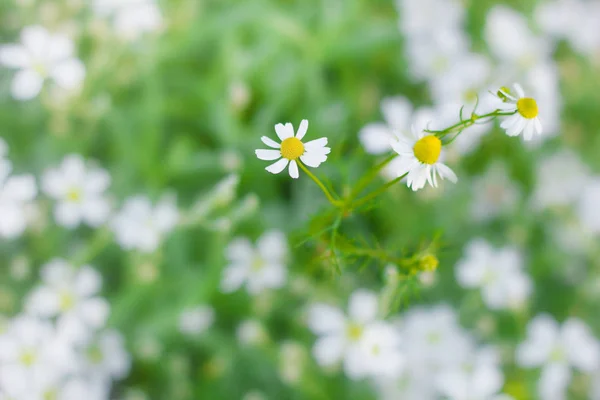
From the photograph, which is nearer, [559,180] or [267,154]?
[267,154]

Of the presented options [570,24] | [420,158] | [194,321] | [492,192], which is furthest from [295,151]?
[570,24]

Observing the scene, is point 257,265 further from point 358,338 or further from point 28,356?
point 28,356

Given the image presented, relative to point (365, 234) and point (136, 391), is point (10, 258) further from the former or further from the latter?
point (365, 234)

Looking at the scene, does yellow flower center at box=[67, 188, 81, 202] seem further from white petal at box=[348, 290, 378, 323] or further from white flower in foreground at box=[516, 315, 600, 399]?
white flower in foreground at box=[516, 315, 600, 399]

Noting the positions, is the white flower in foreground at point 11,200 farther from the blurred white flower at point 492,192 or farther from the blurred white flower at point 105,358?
the blurred white flower at point 492,192

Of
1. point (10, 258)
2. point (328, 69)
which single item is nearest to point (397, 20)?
point (328, 69)

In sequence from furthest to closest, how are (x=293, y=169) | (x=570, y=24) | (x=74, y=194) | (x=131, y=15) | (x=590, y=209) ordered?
1. (x=570, y=24)
2. (x=590, y=209)
3. (x=131, y=15)
4. (x=74, y=194)
5. (x=293, y=169)
